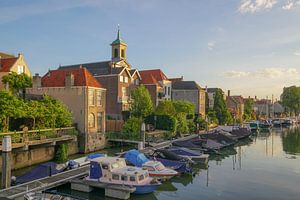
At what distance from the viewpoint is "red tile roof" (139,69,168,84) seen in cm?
6794

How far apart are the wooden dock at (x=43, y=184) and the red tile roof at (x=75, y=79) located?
17.4m

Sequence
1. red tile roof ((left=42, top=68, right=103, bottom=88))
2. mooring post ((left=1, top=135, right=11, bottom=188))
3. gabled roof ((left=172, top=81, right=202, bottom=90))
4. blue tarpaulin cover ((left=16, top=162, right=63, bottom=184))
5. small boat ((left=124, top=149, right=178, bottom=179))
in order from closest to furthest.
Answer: mooring post ((left=1, top=135, right=11, bottom=188))
blue tarpaulin cover ((left=16, top=162, right=63, bottom=184))
small boat ((left=124, top=149, right=178, bottom=179))
red tile roof ((left=42, top=68, right=103, bottom=88))
gabled roof ((left=172, top=81, right=202, bottom=90))

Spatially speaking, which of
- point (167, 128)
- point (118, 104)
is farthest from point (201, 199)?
point (118, 104)

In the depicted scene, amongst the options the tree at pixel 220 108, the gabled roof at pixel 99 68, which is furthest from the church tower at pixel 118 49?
the tree at pixel 220 108

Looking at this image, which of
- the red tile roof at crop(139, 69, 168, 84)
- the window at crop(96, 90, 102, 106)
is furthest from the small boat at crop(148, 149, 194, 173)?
the red tile roof at crop(139, 69, 168, 84)

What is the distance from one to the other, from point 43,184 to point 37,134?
1129 cm

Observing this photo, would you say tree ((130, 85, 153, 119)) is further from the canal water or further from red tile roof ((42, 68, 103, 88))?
the canal water

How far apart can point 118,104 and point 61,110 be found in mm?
21443

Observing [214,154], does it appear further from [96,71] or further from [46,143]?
[96,71]

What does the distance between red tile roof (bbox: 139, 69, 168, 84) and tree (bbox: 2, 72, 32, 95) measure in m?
25.5

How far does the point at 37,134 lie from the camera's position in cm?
3388

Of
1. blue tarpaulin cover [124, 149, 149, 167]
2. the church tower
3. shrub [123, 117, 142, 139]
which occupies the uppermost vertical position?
the church tower

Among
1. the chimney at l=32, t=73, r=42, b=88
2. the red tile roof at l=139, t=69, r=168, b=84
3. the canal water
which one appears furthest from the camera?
the red tile roof at l=139, t=69, r=168, b=84

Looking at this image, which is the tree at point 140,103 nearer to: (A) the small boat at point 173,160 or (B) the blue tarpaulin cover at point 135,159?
(A) the small boat at point 173,160
